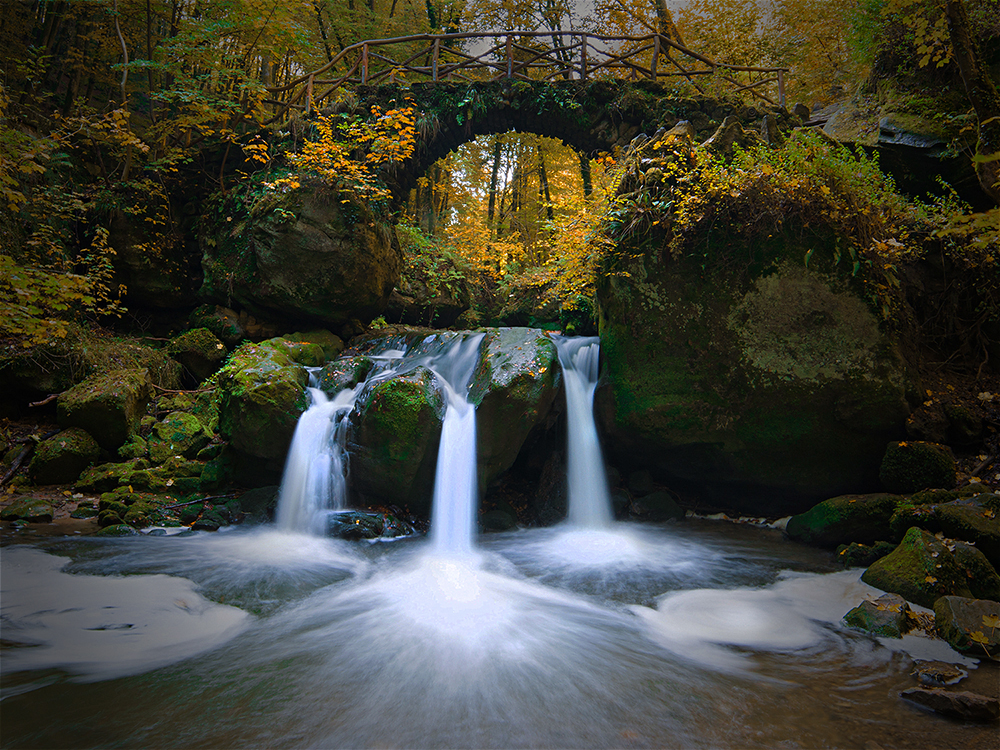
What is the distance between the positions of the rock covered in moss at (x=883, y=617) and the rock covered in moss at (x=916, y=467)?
7.07 feet

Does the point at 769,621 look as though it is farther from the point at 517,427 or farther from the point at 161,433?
the point at 161,433

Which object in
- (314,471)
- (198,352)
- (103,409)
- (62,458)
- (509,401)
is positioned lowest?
(314,471)

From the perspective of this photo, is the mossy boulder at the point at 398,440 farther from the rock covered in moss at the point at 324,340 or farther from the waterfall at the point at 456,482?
the rock covered in moss at the point at 324,340

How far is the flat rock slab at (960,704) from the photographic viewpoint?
7.97 feet

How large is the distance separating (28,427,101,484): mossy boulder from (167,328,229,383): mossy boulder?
2381 millimetres

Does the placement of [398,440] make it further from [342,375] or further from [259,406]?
[259,406]

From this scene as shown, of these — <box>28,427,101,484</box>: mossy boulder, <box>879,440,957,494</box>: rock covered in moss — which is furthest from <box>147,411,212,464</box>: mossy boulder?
<box>879,440,957,494</box>: rock covered in moss

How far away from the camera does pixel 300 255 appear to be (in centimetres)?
877

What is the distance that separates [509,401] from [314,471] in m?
2.85

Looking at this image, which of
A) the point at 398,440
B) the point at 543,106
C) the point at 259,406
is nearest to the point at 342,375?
the point at 259,406

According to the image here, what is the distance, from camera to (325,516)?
619 centimetres

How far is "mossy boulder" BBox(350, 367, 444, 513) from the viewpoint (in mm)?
6273

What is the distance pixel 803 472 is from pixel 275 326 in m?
9.38

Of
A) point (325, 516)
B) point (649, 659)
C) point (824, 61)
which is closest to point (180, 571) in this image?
point (325, 516)
